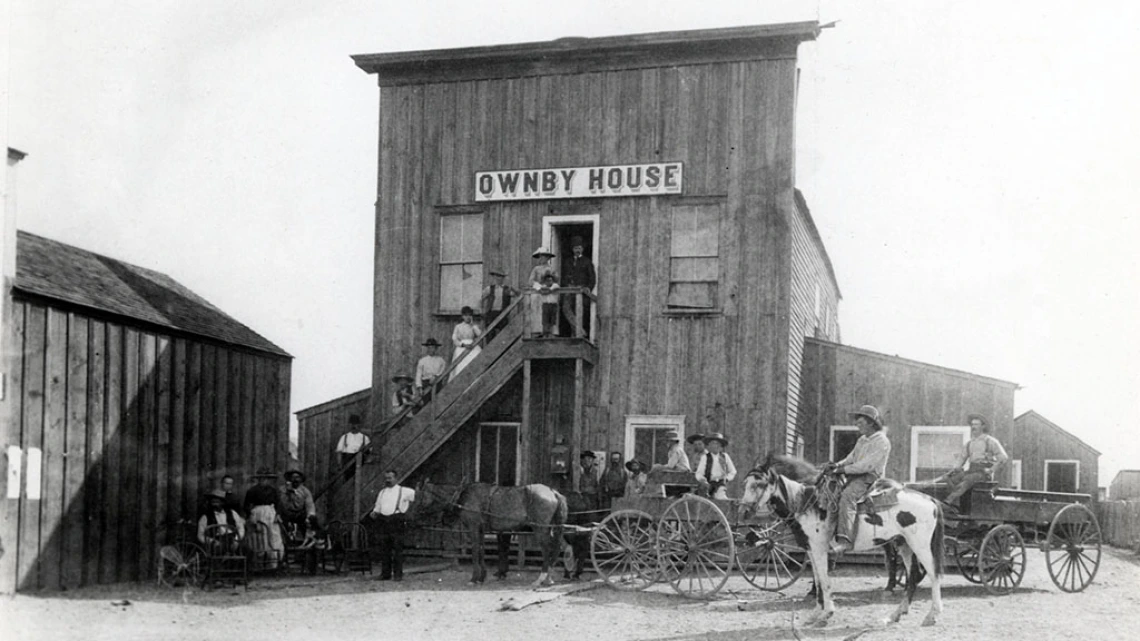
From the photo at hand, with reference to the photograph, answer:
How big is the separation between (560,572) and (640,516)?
2.71 m

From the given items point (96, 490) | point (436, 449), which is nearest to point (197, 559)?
point (96, 490)

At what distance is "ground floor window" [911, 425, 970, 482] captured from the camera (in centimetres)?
1877

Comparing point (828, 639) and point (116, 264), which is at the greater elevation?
point (116, 264)

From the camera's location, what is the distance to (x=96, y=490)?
1434 cm

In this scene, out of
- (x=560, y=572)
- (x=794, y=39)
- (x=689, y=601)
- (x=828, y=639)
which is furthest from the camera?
(x=794, y=39)

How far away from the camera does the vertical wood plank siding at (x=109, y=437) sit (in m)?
13.1

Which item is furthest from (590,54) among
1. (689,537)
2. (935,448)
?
(935,448)

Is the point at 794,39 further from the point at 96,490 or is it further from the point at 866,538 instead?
the point at 96,490

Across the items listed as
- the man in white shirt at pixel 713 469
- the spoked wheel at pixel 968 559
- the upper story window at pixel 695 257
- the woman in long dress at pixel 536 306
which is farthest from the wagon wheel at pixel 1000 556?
the woman in long dress at pixel 536 306

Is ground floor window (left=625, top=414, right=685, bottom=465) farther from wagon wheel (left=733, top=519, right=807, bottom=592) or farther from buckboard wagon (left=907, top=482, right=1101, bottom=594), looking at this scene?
buckboard wagon (left=907, top=482, right=1101, bottom=594)

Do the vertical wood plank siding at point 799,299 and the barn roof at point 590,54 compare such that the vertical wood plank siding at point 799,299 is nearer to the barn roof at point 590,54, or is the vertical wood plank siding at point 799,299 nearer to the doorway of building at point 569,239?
the barn roof at point 590,54

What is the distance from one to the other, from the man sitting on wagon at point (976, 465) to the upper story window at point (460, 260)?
8709mm

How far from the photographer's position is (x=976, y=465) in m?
13.9

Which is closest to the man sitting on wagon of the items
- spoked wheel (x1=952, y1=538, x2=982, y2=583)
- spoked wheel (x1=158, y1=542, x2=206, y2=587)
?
spoked wheel (x1=952, y1=538, x2=982, y2=583)
